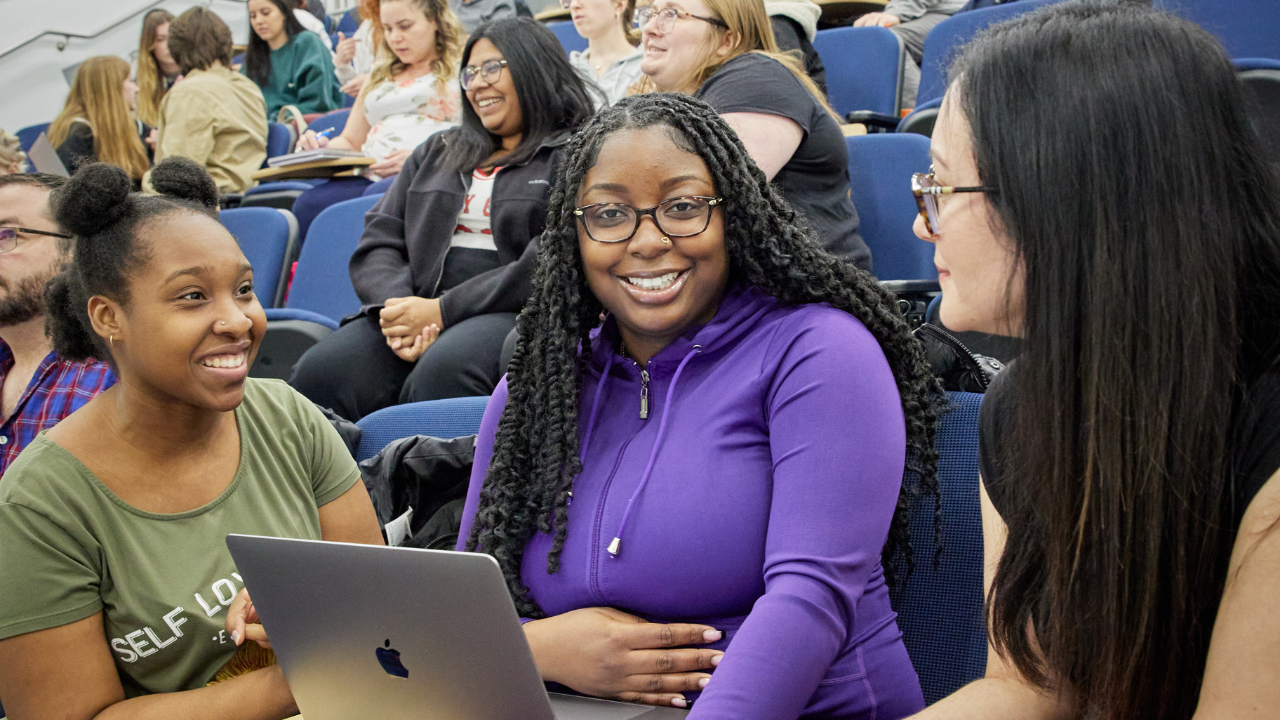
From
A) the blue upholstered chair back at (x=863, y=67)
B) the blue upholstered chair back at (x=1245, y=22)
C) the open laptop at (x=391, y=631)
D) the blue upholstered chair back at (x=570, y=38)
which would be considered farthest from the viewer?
the blue upholstered chair back at (x=570, y=38)

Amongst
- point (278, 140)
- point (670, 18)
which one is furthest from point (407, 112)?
point (670, 18)

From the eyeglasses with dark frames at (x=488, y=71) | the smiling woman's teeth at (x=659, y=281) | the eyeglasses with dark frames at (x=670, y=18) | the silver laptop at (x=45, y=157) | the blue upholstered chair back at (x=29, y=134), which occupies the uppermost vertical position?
the eyeglasses with dark frames at (x=670, y=18)

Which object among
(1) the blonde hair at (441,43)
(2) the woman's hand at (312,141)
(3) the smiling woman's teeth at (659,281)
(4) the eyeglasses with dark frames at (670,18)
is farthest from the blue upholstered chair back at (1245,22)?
(2) the woman's hand at (312,141)

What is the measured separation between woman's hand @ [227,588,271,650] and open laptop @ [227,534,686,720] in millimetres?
170

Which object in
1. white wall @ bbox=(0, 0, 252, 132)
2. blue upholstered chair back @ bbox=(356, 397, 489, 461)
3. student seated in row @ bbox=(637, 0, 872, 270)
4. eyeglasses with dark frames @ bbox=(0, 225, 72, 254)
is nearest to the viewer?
blue upholstered chair back @ bbox=(356, 397, 489, 461)

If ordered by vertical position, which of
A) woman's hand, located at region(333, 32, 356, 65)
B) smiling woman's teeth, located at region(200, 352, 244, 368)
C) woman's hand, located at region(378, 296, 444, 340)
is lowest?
woman's hand, located at region(378, 296, 444, 340)

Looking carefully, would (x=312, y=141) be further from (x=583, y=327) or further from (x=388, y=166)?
(x=583, y=327)

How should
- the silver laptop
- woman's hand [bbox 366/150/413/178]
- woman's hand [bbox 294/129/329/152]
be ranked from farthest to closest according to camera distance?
1. woman's hand [bbox 294/129/329/152]
2. woman's hand [bbox 366/150/413/178]
3. the silver laptop

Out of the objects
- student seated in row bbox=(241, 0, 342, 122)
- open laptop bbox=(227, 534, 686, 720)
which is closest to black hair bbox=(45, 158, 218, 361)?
open laptop bbox=(227, 534, 686, 720)

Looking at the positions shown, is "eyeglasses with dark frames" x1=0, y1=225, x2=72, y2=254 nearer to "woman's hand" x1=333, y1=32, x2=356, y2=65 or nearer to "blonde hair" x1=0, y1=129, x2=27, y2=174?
"blonde hair" x1=0, y1=129, x2=27, y2=174

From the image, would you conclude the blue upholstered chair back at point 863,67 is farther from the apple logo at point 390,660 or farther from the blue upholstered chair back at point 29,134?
the blue upholstered chair back at point 29,134

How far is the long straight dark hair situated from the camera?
866 millimetres

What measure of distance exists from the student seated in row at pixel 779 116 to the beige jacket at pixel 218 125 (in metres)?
3.06

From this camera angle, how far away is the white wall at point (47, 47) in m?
7.36
